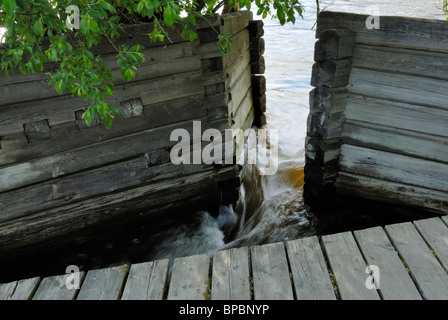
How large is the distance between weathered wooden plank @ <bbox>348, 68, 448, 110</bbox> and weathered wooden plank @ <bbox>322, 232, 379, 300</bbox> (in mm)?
1526

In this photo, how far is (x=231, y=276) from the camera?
8.57 feet

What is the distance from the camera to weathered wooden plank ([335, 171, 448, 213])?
12.8 feet

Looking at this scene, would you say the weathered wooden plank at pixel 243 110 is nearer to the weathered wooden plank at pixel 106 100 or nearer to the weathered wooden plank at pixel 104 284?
the weathered wooden plank at pixel 106 100

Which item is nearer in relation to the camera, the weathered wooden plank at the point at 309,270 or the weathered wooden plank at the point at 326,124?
the weathered wooden plank at the point at 309,270

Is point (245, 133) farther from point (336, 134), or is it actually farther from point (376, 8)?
point (376, 8)

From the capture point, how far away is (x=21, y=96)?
3182mm

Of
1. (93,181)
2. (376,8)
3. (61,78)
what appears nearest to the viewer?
(61,78)

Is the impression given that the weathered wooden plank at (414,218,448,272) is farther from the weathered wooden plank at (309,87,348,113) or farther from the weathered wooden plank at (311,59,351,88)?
the weathered wooden plank at (311,59,351,88)

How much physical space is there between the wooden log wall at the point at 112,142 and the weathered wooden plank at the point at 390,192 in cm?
155

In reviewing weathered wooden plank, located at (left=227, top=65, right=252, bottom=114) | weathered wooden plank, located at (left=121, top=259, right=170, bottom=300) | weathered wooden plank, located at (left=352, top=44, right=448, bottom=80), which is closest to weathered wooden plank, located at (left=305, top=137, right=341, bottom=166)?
weathered wooden plank, located at (left=352, top=44, right=448, bottom=80)

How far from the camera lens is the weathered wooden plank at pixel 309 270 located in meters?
2.42

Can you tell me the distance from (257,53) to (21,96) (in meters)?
3.86

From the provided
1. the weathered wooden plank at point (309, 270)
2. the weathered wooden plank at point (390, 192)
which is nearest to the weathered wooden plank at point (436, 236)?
the weathered wooden plank at point (309, 270)
